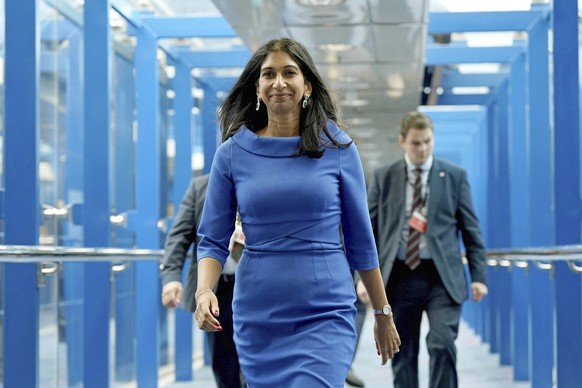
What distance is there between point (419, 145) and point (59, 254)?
6.34ft

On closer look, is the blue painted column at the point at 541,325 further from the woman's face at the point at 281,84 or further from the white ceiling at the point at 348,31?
the woman's face at the point at 281,84

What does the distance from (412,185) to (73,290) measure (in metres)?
2.40

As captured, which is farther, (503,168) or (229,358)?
(503,168)

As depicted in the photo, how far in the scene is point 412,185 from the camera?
5930 millimetres

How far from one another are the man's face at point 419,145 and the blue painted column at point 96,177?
196 centimetres

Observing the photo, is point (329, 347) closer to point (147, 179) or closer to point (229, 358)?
point (229, 358)

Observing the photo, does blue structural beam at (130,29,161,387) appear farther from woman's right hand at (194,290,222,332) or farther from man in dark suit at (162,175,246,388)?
woman's right hand at (194,290,222,332)

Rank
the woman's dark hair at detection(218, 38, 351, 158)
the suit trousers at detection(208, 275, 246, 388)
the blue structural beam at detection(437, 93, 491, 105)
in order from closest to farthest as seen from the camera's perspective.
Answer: the woman's dark hair at detection(218, 38, 351, 158) → the suit trousers at detection(208, 275, 246, 388) → the blue structural beam at detection(437, 93, 491, 105)

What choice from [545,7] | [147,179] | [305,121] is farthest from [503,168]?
[305,121]

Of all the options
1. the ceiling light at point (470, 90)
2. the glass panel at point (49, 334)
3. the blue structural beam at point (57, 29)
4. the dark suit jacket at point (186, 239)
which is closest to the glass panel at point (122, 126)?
the blue structural beam at point (57, 29)

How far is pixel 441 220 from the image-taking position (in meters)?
5.78

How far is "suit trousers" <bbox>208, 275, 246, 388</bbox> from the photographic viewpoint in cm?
547

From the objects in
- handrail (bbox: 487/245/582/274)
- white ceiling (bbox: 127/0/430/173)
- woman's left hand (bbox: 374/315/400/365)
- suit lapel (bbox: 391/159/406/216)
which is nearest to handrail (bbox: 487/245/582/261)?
handrail (bbox: 487/245/582/274)

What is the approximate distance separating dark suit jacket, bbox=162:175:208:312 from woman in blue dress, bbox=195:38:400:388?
2167 mm
